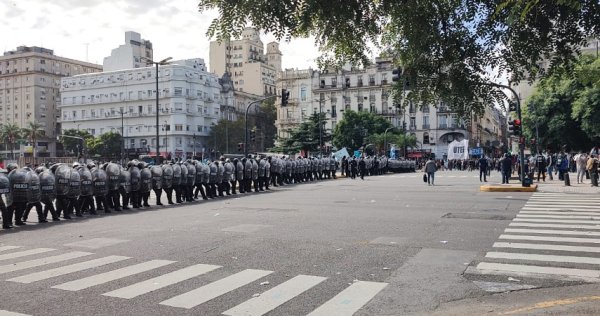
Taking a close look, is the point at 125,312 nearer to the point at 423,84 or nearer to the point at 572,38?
the point at 423,84

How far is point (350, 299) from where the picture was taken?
20.3 ft

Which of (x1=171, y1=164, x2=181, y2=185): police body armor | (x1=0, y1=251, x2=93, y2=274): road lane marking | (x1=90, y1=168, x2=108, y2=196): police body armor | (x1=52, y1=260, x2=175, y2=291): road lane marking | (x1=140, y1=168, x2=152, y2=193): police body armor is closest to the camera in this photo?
(x1=52, y1=260, x2=175, y2=291): road lane marking

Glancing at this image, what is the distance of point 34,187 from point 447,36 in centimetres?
1227

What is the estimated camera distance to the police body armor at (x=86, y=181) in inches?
632

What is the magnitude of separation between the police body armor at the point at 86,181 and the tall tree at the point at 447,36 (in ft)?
39.7

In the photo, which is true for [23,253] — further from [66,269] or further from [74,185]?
[74,185]

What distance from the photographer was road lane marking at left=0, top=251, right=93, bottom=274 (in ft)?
26.7

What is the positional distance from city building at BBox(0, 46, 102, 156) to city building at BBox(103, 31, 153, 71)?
1491 cm

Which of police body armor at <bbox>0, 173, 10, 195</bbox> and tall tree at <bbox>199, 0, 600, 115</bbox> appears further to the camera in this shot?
police body armor at <bbox>0, 173, 10, 195</bbox>

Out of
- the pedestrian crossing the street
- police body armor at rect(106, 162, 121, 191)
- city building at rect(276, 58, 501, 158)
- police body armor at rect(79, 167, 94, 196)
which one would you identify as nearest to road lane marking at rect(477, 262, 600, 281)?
the pedestrian crossing the street

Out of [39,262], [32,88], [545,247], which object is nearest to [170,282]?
[39,262]

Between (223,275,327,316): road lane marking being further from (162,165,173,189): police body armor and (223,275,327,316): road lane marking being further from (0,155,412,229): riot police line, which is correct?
(162,165,173,189): police body armor

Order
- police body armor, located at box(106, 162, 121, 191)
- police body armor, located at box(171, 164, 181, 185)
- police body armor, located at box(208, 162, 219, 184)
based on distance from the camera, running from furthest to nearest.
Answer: police body armor, located at box(208, 162, 219, 184), police body armor, located at box(171, 164, 181, 185), police body armor, located at box(106, 162, 121, 191)

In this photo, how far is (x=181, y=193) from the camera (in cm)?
2123
